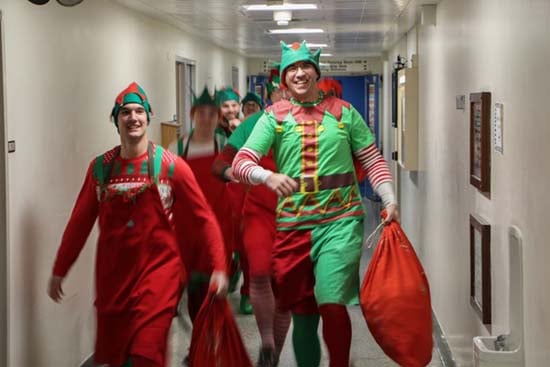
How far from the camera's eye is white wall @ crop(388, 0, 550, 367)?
123 inches

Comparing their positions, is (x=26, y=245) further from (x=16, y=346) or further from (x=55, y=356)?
(x=55, y=356)

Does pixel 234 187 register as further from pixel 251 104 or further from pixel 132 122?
pixel 132 122

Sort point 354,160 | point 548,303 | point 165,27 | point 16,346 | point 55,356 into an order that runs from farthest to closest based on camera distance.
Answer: point 165,27, point 55,356, point 16,346, point 354,160, point 548,303

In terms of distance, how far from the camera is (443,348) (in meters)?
6.23

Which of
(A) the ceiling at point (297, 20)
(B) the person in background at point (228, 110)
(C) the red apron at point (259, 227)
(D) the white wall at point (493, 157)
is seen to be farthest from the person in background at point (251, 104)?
(C) the red apron at point (259, 227)

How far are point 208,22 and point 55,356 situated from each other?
16.5 feet

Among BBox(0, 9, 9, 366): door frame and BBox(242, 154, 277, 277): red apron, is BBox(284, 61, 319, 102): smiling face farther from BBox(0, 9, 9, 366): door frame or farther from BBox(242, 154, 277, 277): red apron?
BBox(0, 9, 9, 366): door frame

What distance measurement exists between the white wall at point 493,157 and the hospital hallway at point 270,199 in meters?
0.02

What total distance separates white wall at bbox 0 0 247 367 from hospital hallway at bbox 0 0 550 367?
0.02 metres

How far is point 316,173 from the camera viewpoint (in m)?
3.94

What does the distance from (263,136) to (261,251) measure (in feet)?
2.39

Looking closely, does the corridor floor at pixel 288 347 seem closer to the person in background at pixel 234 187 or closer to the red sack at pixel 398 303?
the person in background at pixel 234 187

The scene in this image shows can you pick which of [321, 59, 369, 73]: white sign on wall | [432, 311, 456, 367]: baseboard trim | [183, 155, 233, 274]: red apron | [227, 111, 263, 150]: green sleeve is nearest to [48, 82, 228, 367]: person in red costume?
[227, 111, 263, 150]: green sleeve

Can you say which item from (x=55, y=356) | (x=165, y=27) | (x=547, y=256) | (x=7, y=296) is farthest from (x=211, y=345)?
(x=165, y=27)
